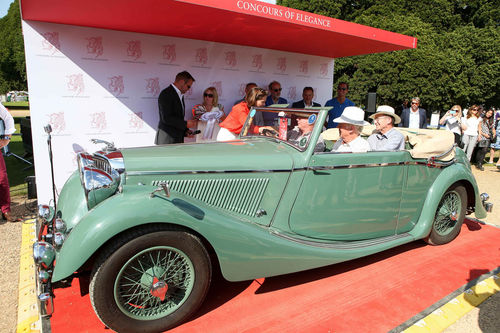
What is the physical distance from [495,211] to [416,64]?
9.86 metres

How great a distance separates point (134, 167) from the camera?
8.75 feet

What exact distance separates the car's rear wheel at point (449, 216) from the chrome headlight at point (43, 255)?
4.09m

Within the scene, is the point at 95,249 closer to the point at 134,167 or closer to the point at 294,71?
the point at 134,167

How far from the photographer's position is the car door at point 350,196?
3.08 meters

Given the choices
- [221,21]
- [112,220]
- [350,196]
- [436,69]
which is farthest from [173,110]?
[436,69]

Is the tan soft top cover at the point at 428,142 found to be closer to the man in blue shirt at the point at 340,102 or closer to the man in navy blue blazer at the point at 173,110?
the man in navy blue blazer at the point at 173,110

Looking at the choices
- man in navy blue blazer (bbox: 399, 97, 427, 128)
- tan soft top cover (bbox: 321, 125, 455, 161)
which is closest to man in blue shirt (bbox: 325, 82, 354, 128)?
man in navy blue blazer (bbox: 399, 97, 427, 128)

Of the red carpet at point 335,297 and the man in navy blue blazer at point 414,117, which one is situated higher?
the man in navy blue blazer at point 414,117

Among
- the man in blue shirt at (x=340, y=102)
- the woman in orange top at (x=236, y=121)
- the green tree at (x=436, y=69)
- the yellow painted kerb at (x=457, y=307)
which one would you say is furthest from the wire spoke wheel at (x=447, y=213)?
the green tree at (x=436, y=69)

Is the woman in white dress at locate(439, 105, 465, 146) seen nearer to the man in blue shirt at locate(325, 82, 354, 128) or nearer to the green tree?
the man in blue shirt at locate(325, 82, 354, 128)

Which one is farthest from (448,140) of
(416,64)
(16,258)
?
(416,64)

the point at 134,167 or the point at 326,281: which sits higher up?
the point at 134,167

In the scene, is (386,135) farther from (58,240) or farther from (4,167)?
(4,167)

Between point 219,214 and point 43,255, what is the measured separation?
125 centimetres
